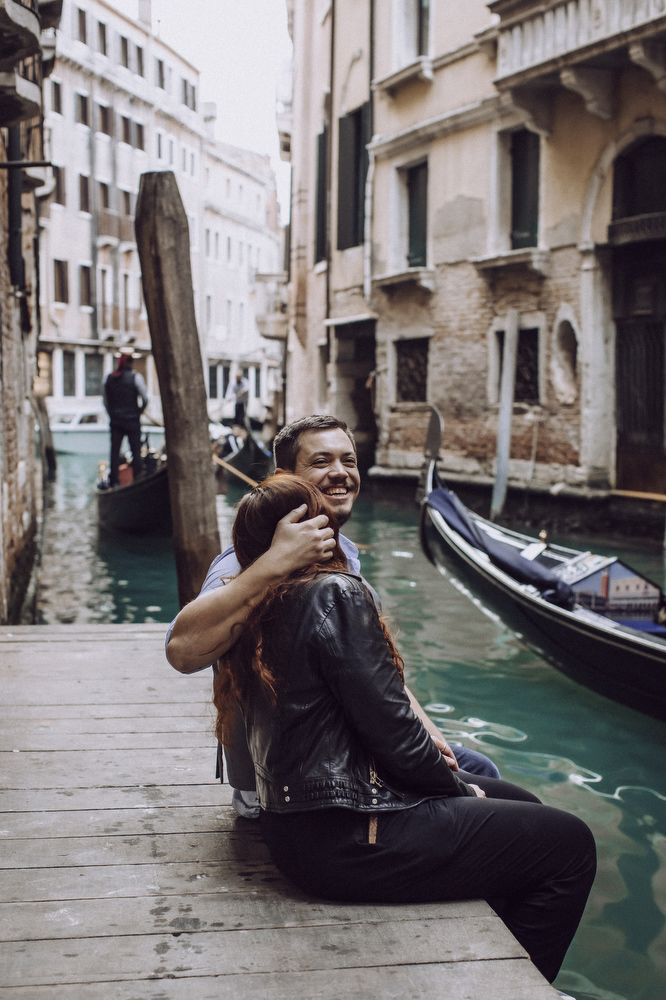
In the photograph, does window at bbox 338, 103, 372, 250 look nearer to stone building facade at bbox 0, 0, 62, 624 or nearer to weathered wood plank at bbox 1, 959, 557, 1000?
stone building facade at bbox 0, 0, 62, 624

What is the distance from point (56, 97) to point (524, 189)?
17993mm

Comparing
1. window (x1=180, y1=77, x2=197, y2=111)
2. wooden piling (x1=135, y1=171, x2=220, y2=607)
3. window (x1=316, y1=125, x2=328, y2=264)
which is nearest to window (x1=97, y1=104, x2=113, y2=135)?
window (x1=180, y1=77, x2=197, y2=111)

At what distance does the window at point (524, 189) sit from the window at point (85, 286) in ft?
57.6

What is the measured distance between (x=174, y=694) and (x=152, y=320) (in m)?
1.43

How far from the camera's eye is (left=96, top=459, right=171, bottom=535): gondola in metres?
8.90

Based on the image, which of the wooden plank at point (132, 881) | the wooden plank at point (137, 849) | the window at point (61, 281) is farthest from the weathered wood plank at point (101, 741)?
the window at point (61, 281)

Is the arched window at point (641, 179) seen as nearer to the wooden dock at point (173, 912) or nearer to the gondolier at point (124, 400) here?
the gondolier at point (124, 400)

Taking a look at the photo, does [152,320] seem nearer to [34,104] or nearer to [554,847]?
[34,104]

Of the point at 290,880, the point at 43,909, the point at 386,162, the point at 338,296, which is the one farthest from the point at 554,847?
the point at 338,296

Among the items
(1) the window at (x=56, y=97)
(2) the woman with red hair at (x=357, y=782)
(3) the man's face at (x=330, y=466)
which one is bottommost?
(2) the woman with red hair at (x=357, y=782)

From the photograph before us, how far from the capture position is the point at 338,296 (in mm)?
13281

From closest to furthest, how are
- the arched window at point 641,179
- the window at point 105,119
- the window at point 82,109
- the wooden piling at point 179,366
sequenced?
1. the wooden piling at point 179,366
2. the arched window at point 641,179
3. the window at point 82,109
4. the window at point 105,119

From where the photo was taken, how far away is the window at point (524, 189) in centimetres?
988

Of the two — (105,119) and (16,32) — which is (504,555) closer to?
(16,32)
